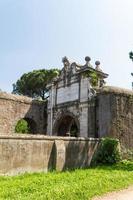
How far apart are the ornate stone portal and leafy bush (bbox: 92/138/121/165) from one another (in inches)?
119

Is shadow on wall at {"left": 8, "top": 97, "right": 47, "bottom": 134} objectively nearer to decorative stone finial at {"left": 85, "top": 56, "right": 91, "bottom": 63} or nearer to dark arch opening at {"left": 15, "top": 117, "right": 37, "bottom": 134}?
dark arch opening at {"left": 15, "top": 117, "right": 37, "bottom": 134}

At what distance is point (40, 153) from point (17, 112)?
9.51m

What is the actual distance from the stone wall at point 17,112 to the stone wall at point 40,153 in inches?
296

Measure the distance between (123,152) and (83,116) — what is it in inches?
136

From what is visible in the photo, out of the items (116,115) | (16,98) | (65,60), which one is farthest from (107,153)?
(16,98)

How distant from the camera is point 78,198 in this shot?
7.32 meters

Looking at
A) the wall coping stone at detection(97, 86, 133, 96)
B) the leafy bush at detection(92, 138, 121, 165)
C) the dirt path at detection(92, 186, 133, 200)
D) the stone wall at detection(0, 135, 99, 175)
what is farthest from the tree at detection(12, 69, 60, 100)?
the dirt path at detection(92, 186, 133, 200)

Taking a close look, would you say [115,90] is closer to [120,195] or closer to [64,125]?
[64,125]

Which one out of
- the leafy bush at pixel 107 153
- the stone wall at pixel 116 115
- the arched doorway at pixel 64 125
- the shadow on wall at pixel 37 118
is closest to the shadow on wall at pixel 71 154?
the leafy bush at pixel 107 153

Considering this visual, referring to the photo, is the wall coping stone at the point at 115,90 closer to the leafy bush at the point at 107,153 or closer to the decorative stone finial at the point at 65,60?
the leafy bush at the point at 107,153

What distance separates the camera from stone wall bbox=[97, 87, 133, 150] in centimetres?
1666

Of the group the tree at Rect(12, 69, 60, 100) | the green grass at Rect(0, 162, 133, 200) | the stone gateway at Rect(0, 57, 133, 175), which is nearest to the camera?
the green grass at Rect(0, 162, 133, 200)

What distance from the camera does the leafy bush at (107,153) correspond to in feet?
47.0

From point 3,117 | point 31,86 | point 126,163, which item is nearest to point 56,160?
point 126,163
